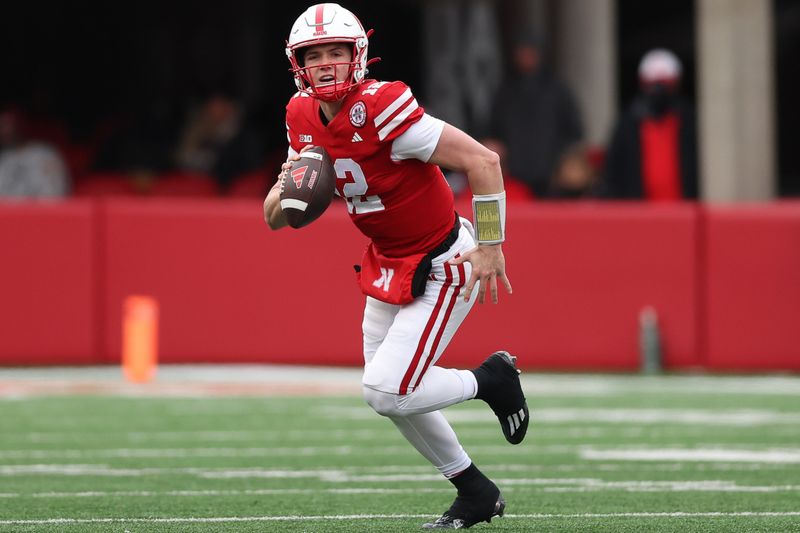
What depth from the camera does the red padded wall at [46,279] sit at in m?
13.0

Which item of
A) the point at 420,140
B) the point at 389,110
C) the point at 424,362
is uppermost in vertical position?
the point at 389,110

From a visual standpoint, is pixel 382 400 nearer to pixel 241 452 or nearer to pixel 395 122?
pixel 395 122

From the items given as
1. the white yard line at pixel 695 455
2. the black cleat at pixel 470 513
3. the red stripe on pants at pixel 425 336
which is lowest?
the white yard line at pixel 695 455

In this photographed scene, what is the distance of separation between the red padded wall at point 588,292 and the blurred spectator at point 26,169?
3.95 metres

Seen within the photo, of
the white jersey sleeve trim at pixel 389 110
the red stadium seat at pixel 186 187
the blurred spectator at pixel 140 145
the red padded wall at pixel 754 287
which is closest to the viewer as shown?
the white jersey sleeve trim at pixel 389 110

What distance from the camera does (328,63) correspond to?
6.06 meters

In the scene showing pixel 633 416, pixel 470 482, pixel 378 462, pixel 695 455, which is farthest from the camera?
pixel 633 416

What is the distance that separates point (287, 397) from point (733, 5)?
5.76 meters

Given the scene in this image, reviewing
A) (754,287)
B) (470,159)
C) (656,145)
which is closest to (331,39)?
(470,159)

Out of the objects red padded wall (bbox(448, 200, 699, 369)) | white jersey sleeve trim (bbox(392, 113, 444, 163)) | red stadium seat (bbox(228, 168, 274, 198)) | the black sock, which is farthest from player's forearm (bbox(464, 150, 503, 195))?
red stadium seat (bbox(228, 168, 274, 198))

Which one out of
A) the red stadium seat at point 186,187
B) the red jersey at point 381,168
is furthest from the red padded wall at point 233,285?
the red jersey at point 381,168

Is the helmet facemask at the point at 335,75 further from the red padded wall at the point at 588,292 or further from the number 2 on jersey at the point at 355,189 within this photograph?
the red padded wall at the point at 588,292

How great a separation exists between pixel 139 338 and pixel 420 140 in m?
6.79

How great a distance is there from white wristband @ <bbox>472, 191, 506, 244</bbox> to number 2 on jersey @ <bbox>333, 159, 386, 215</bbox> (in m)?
0.35
